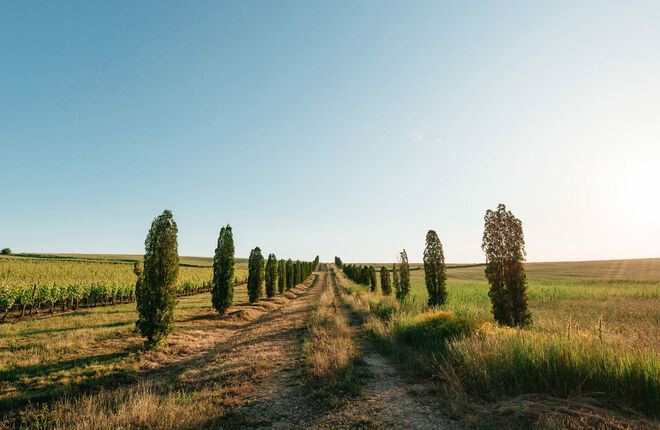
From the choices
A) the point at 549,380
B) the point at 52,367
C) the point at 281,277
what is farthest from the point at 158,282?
the point at 281,277

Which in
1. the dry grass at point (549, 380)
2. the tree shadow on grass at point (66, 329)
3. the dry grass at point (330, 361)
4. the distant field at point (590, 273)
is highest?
the dry grass at point (549, 380)

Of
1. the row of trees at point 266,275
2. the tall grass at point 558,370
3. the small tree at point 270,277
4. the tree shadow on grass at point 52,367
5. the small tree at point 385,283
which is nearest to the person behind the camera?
the tall grass at point 558,370

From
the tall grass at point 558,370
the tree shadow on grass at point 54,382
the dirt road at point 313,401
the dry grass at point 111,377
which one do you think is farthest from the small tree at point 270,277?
the tall grass at point 558,370

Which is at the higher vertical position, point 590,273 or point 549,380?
point 549,380

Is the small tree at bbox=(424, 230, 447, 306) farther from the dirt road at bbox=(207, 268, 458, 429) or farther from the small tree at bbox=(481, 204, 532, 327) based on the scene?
the dirt road at bbox=(207, 268, 458, 429)

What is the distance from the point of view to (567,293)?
29.2 m

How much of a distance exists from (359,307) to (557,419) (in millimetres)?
18809

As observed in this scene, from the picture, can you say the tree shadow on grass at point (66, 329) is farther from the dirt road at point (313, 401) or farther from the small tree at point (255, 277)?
the small tree at point (255, 277)

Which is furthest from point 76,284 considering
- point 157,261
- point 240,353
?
point 240,353

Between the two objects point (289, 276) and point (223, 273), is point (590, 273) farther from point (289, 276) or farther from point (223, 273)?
point (223, 273)

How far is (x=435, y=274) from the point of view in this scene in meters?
20.6

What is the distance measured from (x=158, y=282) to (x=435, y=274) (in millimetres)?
15572

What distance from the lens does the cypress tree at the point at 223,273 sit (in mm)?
21016

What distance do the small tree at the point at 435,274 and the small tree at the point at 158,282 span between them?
14.4m
